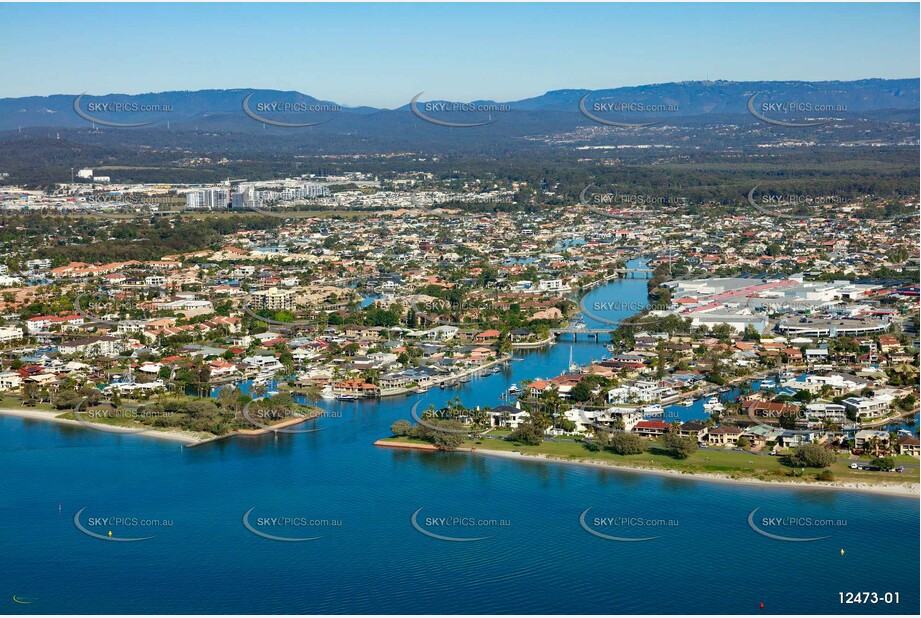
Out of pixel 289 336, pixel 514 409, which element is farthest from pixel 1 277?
pixel 514 409

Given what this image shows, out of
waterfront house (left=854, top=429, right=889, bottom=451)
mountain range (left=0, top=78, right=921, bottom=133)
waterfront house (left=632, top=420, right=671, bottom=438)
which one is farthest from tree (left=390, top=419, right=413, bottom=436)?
mountain range (left=0, top=78, right=921, bottom=133)

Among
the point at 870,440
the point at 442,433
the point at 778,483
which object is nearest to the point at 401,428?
the point at 442,433

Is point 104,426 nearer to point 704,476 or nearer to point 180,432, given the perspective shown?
point 180,432

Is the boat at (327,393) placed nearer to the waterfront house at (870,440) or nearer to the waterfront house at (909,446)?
the waterfront house at (870,440)

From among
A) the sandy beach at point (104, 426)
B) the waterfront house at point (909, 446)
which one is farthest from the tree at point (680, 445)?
the sandy beach at point (104, 426)

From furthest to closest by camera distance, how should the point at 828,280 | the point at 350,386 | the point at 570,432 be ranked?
the point at 828,280 → the point at 350,386 → the point at 570,432

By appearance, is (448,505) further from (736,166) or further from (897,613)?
(736,166)
